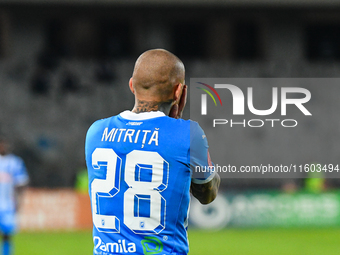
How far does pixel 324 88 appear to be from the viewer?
2303cm

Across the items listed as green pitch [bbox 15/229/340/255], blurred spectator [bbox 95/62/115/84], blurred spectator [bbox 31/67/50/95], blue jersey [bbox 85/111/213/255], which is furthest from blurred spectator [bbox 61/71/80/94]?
blue jersey [bbox 85/111/213/255]

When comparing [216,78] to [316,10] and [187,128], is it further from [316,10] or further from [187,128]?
[187,128]

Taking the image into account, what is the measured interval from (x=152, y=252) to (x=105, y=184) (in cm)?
38

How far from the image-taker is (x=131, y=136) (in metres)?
2.59

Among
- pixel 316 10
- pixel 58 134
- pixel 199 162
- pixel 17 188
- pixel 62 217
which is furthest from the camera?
pixel 316 10

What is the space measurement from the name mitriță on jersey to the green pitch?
886 cm

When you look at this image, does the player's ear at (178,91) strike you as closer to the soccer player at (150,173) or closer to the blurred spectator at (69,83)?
the soccer player at (150,173)

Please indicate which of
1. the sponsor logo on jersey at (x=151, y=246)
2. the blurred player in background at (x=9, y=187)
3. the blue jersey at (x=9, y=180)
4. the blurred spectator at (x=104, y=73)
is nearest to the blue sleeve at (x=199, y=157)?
the sponsor logo on jersey at (x=151, y=246)

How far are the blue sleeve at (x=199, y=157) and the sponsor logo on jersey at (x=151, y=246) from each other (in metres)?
0.33

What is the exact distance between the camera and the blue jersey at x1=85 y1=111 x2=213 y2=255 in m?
2.52

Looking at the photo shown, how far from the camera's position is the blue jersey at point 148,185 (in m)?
2.52

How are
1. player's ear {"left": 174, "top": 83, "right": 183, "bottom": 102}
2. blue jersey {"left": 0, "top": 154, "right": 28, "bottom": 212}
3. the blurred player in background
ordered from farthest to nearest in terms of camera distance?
1. blue jersey {"left": 0, "top": 154, "right": 28, "bottom": 212}
2. the blurred player in background
3. player's ear {"left": 174, "top": 83, "right": 183, "bottom": 102}

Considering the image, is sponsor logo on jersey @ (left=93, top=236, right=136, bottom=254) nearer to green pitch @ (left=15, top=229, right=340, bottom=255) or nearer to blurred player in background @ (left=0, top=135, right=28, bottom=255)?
blurred player in background @ (left=0, top=135, right=28, bottom=255)

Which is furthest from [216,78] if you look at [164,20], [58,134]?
[58,134]
